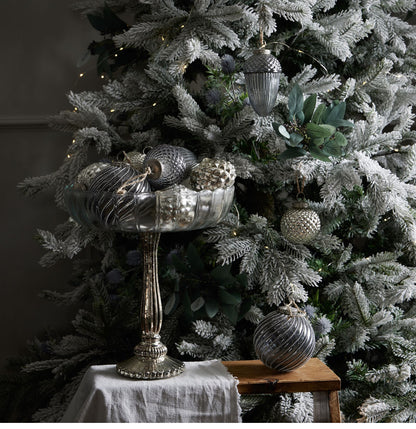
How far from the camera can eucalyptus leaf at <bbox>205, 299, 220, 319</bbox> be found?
1214 mm

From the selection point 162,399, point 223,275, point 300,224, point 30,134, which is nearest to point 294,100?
point 300,224

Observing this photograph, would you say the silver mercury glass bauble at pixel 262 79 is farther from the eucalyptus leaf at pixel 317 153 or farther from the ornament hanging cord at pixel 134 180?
the ornament hanging cord at pixel 134 180

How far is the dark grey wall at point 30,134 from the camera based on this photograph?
1.80 m

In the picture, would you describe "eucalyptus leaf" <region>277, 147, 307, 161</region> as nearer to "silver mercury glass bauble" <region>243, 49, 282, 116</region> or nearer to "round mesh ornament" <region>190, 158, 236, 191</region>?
"silver mercury glass bauble" <region>243, 49, 282, 116</region>

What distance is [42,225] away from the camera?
1856 mm

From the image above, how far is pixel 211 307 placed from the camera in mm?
1228

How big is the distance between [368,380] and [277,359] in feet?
1.20

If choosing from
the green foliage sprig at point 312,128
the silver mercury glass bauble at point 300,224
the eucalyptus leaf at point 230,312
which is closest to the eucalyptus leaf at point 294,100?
the green foliage sprig at point 312,128

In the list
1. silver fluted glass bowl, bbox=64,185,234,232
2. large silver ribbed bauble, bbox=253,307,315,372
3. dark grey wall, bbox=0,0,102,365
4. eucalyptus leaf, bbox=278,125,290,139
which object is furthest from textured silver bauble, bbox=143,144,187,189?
dark grey wall, bbox=0,0,102,365

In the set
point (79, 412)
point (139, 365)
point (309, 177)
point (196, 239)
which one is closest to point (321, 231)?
point (309, 177)

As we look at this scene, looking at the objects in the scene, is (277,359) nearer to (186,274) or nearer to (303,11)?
(186,274)

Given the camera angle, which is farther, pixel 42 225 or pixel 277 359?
pixel 42 225

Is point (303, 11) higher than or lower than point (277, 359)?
higher

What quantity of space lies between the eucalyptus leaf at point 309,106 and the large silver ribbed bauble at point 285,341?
1.35ft
